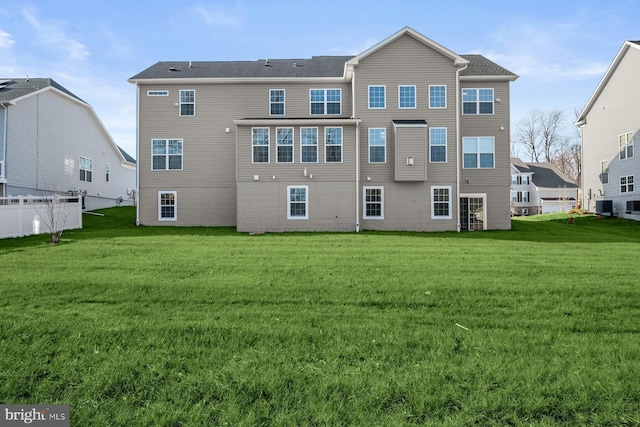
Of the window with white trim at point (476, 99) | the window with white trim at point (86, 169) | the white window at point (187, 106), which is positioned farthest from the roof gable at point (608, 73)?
the window with white trim at point (86, 169)

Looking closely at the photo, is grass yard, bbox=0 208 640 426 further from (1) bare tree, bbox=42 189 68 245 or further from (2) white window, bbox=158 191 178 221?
(2) white window, bbox=158 191 178 221

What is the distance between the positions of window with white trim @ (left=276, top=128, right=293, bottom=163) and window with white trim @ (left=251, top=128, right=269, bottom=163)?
539 millimetres

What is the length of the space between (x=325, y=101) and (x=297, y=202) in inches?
254

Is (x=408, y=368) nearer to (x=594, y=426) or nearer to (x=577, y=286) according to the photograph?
(x=594, y=426)

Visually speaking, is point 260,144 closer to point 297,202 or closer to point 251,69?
point 297,202

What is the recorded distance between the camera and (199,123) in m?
22.6

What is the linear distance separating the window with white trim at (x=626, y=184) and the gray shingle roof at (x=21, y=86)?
122 ft

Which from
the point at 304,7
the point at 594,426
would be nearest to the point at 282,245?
the point at 304,7

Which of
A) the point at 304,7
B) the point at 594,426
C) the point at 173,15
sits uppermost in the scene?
the point at 173,15

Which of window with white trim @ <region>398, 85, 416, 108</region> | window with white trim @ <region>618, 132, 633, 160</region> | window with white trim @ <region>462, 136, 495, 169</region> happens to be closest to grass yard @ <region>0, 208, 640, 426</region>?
window with white trim @ <region>462, 136, 495, 169</region>

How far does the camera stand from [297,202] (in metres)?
19.7

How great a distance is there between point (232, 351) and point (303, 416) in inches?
59.3

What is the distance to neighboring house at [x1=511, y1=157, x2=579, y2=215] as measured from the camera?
5362 cm

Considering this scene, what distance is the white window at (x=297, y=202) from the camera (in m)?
19.7
